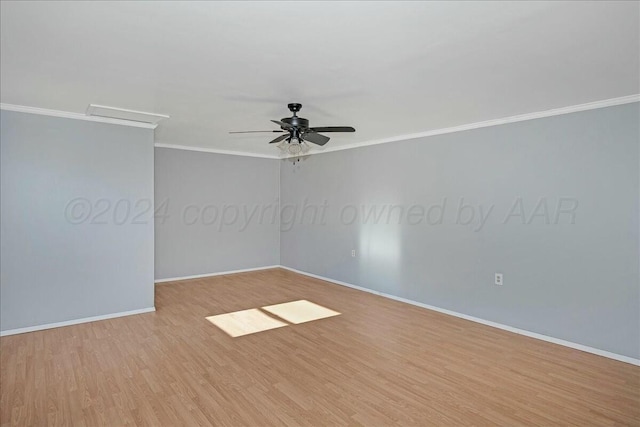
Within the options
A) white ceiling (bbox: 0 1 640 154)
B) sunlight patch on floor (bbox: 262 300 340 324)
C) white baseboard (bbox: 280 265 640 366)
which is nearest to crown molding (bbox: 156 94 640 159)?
white ceiling (bbox: 0 1 640 154)

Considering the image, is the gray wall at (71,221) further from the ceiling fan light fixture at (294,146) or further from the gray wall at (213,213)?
the ceiling fan light fixture at (294,146)

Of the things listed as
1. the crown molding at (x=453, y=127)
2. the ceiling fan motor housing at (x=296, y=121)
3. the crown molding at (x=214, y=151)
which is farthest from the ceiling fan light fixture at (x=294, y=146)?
the crown molding at (x=214, y=151)

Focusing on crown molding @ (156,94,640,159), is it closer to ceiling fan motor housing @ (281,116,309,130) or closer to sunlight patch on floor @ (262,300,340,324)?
ceiling fan motor housing @ (281,116,309,130)

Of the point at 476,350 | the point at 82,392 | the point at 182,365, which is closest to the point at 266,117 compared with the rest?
the point at 182,365

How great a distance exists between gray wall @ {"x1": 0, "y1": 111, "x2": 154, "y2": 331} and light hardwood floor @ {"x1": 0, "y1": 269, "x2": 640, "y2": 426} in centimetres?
34

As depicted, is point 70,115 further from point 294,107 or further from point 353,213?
point 353,213

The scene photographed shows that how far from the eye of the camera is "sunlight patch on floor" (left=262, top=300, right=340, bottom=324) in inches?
172

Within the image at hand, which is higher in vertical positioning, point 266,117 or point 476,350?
point 266,117

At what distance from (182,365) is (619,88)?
4.44 metres

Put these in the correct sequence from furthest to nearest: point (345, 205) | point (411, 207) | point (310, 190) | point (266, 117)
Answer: point (310, 190)
point (345, 205)
point (411, 207)
point (266, 117)

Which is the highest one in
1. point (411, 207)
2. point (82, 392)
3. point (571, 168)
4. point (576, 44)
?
point (576, 44)

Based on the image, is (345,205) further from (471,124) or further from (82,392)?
(82,392)

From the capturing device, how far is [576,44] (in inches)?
85.8

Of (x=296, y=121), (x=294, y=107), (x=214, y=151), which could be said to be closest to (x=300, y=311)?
(x=296, y=121)
